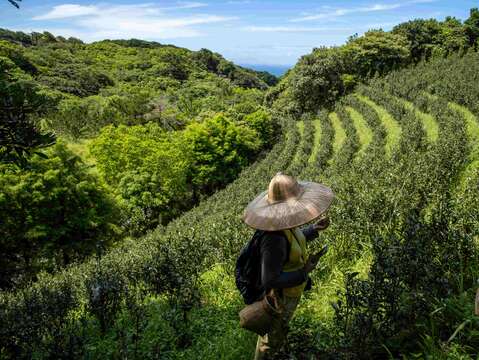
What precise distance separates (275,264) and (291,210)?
1.63 feet

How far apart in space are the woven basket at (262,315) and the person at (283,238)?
6 cm

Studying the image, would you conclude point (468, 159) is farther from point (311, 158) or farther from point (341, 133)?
point (341, 133)

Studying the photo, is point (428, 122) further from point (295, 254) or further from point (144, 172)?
point (295, 254)

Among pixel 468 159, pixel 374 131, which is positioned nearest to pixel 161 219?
pixel 374 131

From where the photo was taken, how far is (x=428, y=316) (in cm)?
397

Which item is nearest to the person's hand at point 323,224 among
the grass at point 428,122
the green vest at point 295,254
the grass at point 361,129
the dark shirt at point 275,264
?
the green vest at point 295,254

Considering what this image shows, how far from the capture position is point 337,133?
133ft

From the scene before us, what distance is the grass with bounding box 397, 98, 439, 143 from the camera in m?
23.9

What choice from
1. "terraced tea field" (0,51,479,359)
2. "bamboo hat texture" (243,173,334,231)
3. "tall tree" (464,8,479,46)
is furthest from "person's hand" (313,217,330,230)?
"tall tree" (464,8,479,46)

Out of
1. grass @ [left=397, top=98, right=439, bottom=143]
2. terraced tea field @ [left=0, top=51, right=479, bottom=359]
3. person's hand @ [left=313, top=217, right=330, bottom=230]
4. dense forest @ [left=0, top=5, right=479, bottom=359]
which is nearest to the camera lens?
person's hand @ [left=313, top=217, right=330, bottom=230]

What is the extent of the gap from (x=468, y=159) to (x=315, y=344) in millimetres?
12318

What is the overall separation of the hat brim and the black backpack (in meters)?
0.20

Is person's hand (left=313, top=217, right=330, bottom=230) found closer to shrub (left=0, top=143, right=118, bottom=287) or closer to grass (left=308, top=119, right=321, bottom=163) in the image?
shrub (left=0, top=143, right=118, bottom=287)

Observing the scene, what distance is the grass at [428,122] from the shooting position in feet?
78.3
